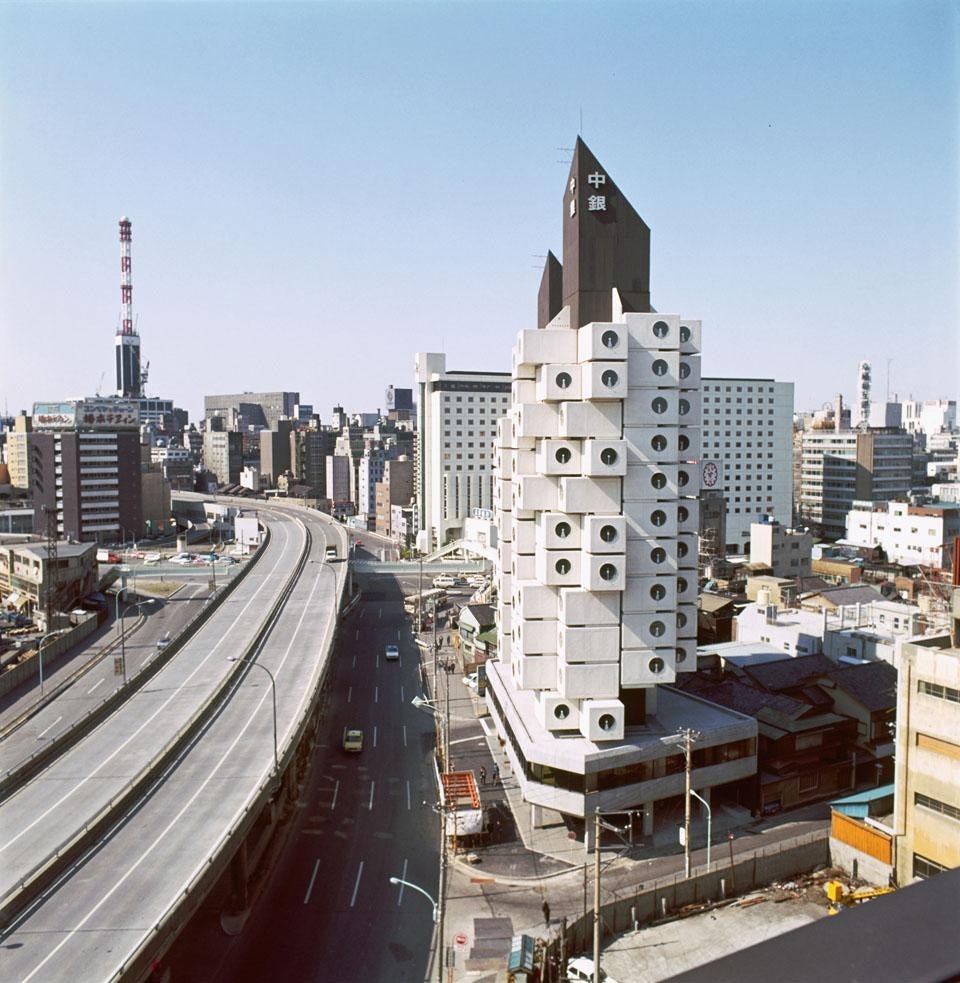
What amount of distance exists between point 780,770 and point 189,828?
15.7 metres

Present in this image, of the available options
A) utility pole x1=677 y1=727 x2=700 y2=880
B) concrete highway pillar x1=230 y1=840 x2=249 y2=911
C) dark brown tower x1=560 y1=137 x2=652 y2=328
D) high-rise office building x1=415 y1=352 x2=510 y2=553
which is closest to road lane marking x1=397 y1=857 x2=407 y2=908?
concrete highway pillar x1=230 y1=840 x2=249 y2=911

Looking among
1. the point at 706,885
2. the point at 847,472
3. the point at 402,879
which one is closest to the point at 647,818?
the point at 706,885

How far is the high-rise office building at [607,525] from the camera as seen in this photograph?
22.0 m

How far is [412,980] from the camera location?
16438mm

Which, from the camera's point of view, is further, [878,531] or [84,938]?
[878,531]

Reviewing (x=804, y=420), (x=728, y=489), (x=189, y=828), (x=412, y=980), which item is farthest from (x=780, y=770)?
(x=804, y=420)

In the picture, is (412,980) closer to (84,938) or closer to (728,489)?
(84,938)

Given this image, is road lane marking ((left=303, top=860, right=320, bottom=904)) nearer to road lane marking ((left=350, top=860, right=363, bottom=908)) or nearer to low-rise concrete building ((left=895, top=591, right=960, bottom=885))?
road lane marking ((left=350, top=860, right=363, bottom=908))

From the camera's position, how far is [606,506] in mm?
22469

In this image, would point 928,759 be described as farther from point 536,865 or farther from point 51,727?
point 51,727

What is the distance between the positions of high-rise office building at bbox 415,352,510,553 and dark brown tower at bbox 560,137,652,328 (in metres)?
54.2

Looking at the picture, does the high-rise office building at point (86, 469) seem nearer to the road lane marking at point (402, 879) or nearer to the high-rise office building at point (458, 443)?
the high-rise office building at point (458, 443)

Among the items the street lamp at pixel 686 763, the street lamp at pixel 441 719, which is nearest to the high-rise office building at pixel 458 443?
the street lamp at pixel 441 719

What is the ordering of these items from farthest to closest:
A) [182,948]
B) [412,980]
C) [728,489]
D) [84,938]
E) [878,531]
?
[728,489] < [878,531] < [182,948] < [412,980] < [84,938]
